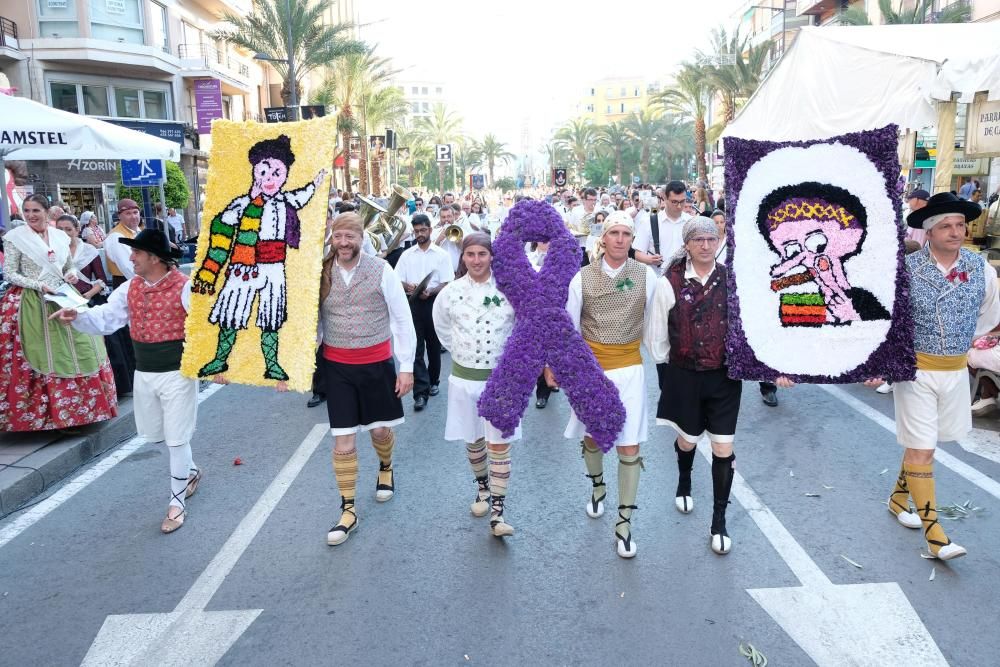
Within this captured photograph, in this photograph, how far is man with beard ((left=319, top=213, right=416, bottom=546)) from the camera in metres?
4.62

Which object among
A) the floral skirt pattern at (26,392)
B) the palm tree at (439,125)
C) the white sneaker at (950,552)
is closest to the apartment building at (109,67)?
the floral skirt pattern at (26,392)

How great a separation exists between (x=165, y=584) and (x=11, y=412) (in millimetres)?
3053

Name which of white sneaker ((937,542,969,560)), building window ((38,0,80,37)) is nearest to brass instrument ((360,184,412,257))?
white sneaker ((937,542,969,560))

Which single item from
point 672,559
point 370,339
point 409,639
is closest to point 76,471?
point 370,339

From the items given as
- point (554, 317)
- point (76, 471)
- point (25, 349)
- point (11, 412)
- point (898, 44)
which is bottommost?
point (76, 471)

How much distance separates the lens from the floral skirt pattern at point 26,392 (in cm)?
614

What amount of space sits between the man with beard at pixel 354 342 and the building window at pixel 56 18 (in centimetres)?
2852

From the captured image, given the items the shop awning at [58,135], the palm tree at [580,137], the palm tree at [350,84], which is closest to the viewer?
the shop awning at [58,135]

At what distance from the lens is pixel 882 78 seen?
27.6 feet

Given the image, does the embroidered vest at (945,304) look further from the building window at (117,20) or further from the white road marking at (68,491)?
the building window at (117,20)

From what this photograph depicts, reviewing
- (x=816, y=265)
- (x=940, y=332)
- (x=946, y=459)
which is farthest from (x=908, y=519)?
(x=816, y=265)

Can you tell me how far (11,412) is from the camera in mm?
6129

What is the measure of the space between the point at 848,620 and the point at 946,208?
2206mm

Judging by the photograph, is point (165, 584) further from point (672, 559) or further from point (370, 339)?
point (672, 559)
